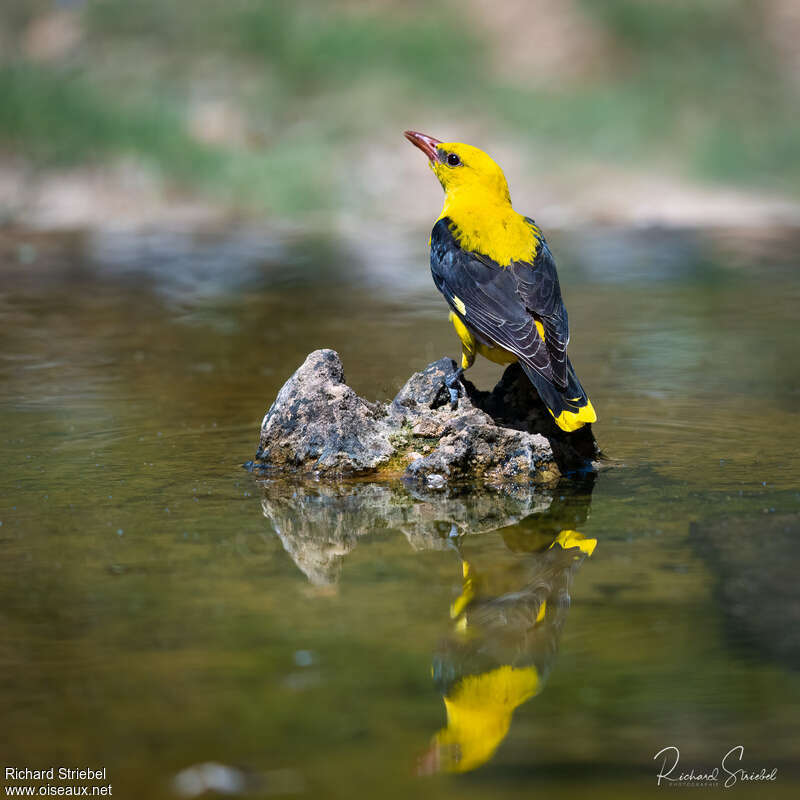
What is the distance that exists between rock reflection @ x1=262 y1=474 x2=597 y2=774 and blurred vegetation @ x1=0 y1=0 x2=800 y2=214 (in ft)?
36.5

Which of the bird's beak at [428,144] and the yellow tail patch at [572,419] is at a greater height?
the bird's beak at [428,144]

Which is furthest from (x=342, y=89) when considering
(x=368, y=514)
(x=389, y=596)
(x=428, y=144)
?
(x=389, y=596)

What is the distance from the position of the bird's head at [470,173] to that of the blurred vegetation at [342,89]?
32.6 ft

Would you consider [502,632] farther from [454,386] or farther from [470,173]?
[470,173]

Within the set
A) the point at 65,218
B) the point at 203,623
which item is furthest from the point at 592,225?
the point at 203,623

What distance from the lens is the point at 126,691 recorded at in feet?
10.8

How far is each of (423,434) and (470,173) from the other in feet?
4.14

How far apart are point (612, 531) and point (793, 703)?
4.74ft

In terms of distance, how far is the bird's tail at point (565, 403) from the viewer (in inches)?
202

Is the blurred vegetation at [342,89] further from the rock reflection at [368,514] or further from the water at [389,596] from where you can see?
the rock reflection at [368,514]

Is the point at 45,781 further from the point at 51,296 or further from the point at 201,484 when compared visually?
the point at 51,296

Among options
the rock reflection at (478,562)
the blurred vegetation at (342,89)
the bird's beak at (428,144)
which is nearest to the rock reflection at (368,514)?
the rock reflection at (478,562)

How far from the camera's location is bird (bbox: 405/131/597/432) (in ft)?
17.1
